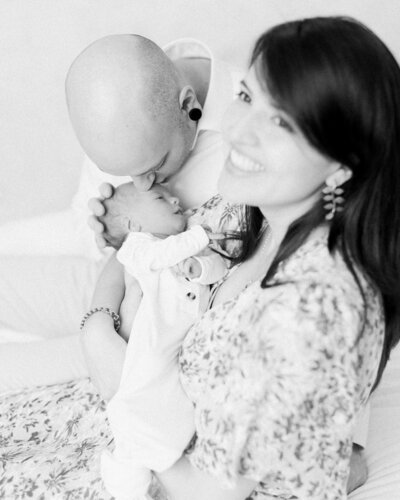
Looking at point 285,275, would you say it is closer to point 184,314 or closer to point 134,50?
point 184,314

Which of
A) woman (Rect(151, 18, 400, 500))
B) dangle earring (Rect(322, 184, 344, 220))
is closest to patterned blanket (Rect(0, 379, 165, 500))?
woman (Rect(151, 18, 400, 500))

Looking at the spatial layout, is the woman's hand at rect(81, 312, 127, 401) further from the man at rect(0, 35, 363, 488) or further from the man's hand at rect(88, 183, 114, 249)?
the man's hand at rect(88, 183, 114, 249)

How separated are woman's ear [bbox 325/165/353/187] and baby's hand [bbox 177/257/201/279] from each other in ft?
1.16

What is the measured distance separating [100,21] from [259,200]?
1.39 m

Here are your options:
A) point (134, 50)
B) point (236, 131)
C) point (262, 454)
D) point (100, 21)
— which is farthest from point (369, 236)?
point (100, 21)

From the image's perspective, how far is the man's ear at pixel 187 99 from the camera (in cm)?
154

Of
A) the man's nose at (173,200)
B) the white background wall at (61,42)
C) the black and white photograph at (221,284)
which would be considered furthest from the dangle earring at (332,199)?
the white background wall at (61,42)

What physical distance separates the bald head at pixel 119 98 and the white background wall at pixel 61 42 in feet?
2.39

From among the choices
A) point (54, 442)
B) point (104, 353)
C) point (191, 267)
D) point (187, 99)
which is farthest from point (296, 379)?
point (187, 99)

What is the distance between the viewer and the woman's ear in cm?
103

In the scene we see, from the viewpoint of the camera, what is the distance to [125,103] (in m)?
1.42

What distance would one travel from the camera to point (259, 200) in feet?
3.56

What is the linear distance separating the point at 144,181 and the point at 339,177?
62cm

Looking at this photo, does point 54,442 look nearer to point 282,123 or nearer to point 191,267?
point 191,267
